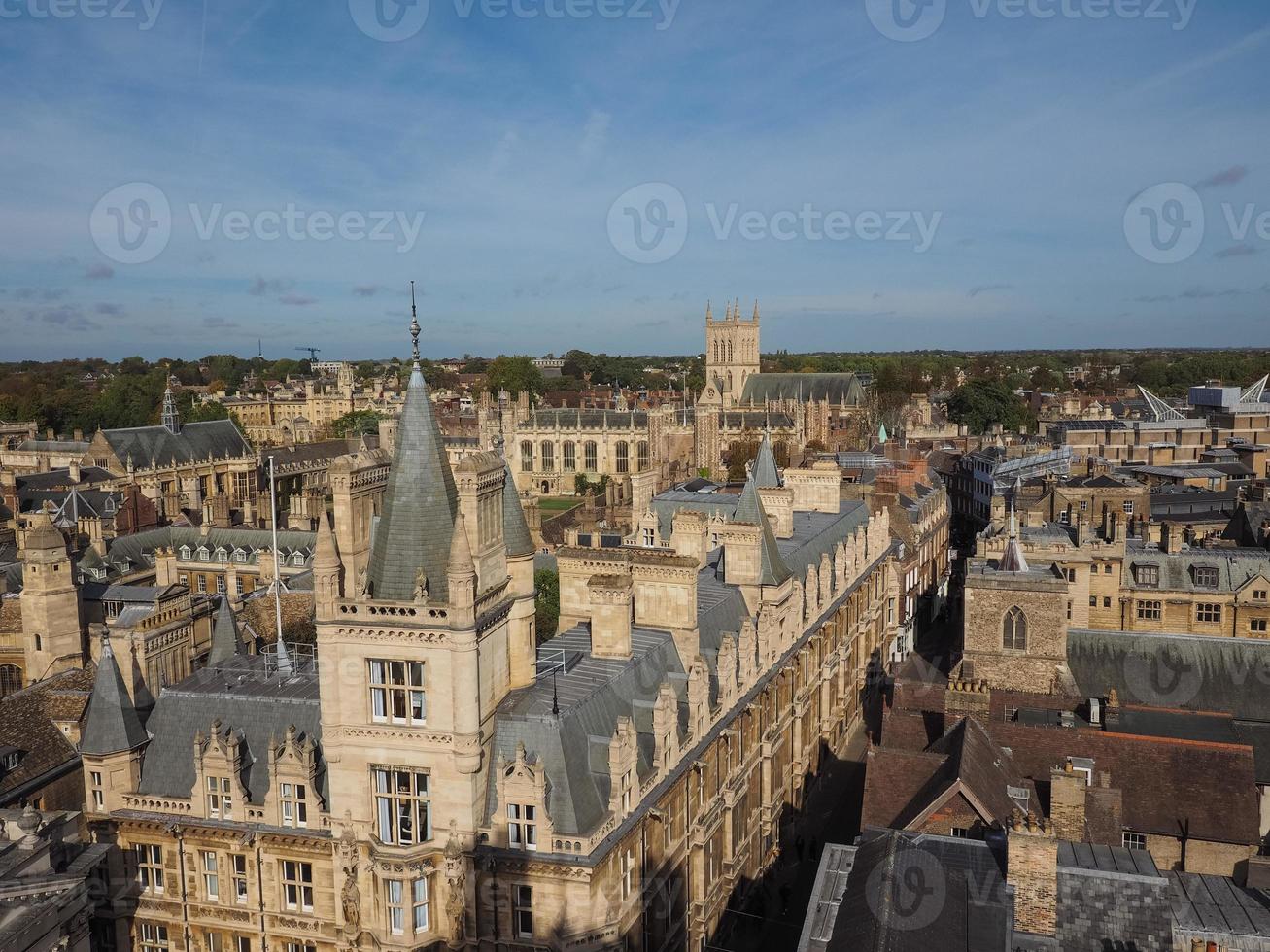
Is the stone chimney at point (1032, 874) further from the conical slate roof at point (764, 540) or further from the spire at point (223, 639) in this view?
the spire at point (223, 639)

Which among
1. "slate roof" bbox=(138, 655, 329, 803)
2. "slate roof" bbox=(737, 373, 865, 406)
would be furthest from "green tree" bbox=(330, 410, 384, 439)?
"slate roof" bbox=(138, 655, 329, 803)

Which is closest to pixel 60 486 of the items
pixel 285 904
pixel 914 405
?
pixel 285 904

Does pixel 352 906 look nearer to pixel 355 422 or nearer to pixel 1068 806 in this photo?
pixel 1068 806

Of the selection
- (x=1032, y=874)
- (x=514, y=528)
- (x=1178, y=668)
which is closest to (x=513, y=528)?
(x=514, y=528)

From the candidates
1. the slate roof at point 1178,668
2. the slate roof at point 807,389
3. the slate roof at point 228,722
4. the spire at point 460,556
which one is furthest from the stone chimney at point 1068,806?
the slate roof at point 807,389

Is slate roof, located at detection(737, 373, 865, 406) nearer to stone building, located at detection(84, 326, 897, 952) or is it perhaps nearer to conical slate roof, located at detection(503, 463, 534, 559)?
stone building, located at detection(84, 326, 897, 952)

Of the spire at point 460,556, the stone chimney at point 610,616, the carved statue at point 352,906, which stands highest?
the spire at point 460,556
